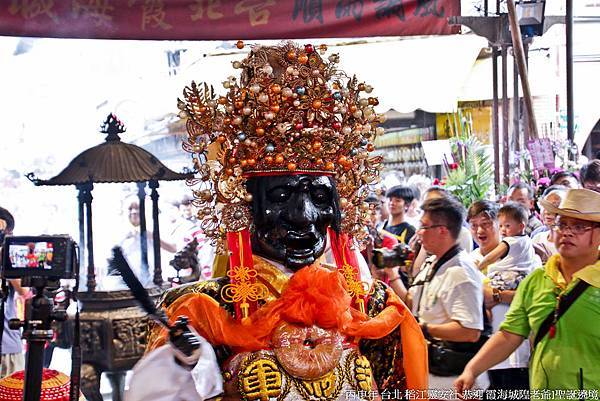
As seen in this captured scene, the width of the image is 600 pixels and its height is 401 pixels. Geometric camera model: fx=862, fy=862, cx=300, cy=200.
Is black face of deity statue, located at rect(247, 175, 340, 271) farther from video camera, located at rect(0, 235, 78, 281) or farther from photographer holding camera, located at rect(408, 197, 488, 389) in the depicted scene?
photographer holding camera, located at rect(408, 197, 488, 389)

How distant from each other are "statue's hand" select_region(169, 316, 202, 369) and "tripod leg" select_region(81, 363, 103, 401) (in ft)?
9.50

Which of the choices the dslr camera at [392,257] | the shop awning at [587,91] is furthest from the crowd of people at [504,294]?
the shop awning at [587,91]

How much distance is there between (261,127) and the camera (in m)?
2.54

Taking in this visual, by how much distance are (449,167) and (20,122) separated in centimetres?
481

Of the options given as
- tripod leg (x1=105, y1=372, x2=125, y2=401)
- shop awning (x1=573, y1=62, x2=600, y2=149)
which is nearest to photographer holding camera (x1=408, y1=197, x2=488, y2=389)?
tripod leg (x1=105, y1=372, x2=125, y2=401)

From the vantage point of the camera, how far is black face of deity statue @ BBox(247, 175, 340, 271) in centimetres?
250

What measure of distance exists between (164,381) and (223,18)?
118 inches

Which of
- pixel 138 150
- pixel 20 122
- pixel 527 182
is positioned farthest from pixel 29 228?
pixel 527 182

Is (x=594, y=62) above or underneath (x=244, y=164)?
above

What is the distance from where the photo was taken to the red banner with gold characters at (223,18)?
4.46 meters

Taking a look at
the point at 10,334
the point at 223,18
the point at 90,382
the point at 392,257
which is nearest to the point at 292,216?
the point at 392,257

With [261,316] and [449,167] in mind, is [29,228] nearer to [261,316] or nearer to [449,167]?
[449,167]

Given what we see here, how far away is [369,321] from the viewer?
8.50 ft

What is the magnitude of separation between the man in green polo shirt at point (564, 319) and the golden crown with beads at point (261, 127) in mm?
1152
